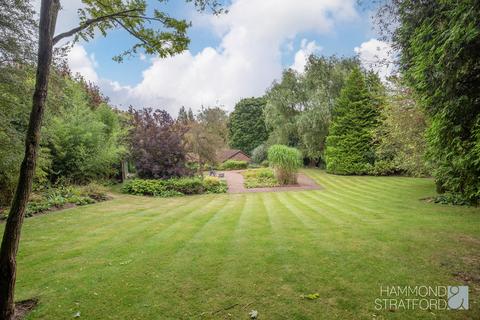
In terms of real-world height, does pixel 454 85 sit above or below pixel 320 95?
below

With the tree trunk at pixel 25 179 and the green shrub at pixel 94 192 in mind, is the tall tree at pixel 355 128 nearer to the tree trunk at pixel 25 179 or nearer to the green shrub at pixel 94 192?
the green shrub at pixel 94 192

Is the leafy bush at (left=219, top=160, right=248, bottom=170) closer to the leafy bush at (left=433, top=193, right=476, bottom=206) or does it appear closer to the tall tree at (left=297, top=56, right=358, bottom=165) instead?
the tall tree at (left=297, top=56, right=358, bottom=165)

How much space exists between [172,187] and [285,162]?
745 cm

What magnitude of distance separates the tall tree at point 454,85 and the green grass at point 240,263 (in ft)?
5.24

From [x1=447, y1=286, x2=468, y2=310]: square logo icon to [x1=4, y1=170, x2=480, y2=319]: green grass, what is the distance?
3.2 inches

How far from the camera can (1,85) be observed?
25.5ft

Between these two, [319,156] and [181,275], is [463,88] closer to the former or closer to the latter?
[181,275]

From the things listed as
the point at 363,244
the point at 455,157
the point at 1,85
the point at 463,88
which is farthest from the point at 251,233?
the point at 1,85

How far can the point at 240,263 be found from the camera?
15.0 ft

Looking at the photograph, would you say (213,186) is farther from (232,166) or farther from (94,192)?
(232,166)

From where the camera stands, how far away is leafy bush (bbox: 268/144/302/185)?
18.1 metres

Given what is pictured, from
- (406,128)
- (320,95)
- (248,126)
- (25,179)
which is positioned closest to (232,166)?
(320,95)

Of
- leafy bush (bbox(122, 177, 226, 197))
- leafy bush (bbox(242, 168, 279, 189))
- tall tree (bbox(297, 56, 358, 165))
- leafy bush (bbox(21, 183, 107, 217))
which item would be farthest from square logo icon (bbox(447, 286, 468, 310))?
tall tree (bbox(297, 56, 358, 165))

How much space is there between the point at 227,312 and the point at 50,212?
8472 mm
